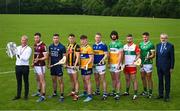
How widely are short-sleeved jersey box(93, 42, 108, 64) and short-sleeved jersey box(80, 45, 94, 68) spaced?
0.81 feet

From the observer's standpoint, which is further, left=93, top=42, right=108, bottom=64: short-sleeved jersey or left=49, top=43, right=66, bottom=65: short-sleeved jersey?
left=93, top=42, right=108, bottom=64: short-sleeved jersey

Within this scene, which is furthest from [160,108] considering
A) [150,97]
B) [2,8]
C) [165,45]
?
[2,8]

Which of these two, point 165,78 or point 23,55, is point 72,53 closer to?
point 23,55

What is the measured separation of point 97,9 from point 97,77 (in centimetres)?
9446

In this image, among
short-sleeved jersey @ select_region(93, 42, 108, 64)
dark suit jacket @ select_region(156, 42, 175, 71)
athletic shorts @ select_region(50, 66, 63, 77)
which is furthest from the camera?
short-sleeved jersey @ select_region(93, 42, 108, 64)

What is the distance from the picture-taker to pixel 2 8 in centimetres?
5922

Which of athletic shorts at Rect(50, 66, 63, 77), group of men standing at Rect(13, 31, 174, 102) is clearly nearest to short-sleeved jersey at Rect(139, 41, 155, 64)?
group of men standing at Rect(13, 31, 174, 102)

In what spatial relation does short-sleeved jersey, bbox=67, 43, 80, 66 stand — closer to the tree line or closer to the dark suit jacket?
the dark suit jacket

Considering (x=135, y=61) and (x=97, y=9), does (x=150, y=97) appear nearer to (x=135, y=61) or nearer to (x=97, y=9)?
(x=135, y=61)

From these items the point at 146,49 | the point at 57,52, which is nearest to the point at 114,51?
the point at 146,49

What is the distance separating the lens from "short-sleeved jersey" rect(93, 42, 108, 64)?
11.7 m

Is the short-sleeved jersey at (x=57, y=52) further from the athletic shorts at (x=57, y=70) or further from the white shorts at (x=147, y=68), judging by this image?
the white shorts at (x=147, y=68)

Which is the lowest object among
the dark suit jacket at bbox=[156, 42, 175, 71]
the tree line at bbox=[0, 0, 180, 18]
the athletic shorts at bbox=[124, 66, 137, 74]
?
the athletic shorts at bbox=[124, 66, 137, 74]

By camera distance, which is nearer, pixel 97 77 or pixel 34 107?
pixel 34 107
